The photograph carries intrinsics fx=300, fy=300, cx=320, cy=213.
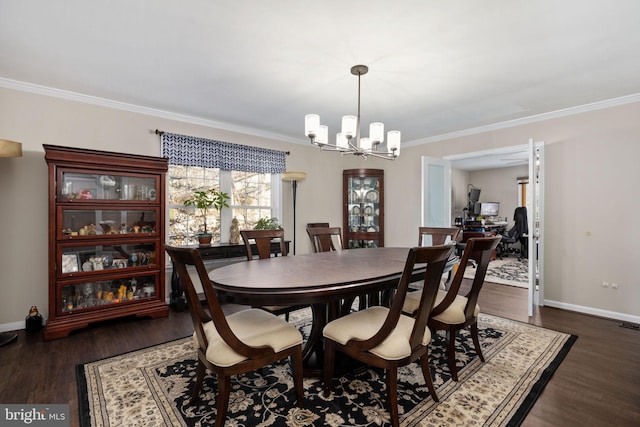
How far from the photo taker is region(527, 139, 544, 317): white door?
356 centimetres

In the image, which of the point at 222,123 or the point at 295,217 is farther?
the point at 295,217

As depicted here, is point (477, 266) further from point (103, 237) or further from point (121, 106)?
point (121, 106)

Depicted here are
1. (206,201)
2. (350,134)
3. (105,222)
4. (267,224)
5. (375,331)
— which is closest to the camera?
(375,331)

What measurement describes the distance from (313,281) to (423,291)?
0.63 metres

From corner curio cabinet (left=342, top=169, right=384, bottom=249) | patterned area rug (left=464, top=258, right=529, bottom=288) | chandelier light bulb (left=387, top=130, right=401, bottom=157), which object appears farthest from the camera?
corner curio cabinet (left=342, top=169, right=384, bottom=249)

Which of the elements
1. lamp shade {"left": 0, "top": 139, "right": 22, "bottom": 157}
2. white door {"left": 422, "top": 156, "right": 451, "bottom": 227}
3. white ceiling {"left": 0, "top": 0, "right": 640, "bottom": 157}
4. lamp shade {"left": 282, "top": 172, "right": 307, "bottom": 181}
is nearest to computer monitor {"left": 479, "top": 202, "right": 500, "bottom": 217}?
white door {"left": 422, "top": 156, "right": 451, "bottom": 227}

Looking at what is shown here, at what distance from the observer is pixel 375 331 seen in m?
1.79

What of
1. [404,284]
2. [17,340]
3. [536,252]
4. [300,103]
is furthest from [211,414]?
[536,252]

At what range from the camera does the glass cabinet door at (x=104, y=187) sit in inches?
119

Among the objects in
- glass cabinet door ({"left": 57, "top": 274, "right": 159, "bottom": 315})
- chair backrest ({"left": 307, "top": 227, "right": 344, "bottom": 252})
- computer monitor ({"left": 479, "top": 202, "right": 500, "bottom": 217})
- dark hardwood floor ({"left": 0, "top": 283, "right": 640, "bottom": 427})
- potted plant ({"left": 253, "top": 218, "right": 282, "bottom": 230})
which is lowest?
dark hardwood floor ({"left": 0, "top": 283, "right": 640, "bottom": 427})

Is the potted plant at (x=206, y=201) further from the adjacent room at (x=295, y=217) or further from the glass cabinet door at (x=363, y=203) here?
the glass cabinet door at (x=363, y=203)

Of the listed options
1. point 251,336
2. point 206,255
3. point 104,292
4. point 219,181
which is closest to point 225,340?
point 251,336

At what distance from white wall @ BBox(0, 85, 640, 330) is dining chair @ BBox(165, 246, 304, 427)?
255 centimetres

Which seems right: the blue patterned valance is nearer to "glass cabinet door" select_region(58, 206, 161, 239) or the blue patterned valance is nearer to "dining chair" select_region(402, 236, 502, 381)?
"glass cabinet door" select_region(58, 206, 161, 239)
